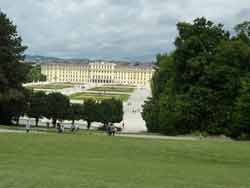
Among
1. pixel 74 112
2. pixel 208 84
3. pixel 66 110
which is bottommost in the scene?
pixel 74 112

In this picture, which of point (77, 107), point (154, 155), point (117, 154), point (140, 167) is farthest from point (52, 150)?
point (77, 107)

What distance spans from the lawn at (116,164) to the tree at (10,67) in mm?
16041

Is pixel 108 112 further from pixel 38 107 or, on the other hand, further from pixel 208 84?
pixel 208 84

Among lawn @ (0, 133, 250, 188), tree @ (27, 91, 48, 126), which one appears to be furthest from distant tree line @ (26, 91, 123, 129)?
lawn @ (0, 133, 250, 188)

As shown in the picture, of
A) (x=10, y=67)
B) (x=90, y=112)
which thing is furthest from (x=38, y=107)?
(x=10, y=67)

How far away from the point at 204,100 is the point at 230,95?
1629 millimetres

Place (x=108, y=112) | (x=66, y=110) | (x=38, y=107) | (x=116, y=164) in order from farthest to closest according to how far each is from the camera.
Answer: (x=108, y=112) → (x=66, y=110) → (x=38, y=107) → (x=116, y=164)

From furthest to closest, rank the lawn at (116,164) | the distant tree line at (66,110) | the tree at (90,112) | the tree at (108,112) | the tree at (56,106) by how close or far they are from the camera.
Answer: the tree at (108,112) → the tree at (90,112) → the tree at (56,106) → the distant tree line at (66,110) → the lawn at (116,164)

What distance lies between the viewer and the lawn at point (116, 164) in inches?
339

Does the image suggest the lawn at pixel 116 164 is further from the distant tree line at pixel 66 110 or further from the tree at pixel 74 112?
the tree at pixel 74 112

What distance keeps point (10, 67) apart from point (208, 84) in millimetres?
12993

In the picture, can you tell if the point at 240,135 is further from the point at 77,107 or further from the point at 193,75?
the point at 77,107

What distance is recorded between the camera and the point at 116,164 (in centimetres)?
1206

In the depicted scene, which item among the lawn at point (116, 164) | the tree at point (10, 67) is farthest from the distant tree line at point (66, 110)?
the lawn at point (116, 164)
